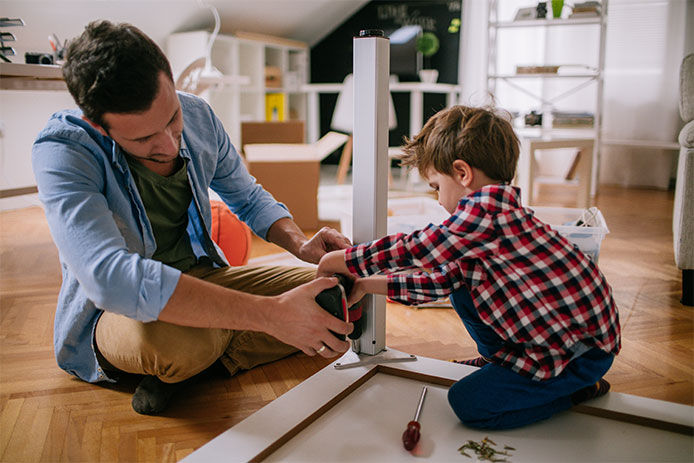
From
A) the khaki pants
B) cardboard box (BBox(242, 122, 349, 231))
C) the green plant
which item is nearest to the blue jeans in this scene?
the khaki pants

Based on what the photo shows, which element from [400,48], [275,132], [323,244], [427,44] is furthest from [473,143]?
[400,48]

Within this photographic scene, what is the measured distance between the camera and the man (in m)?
0.90

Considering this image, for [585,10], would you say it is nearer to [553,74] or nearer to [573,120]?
[553,74]

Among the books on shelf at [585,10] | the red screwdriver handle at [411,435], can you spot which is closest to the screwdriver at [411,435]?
the red screwdriver handle at [411,435]

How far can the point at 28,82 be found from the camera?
2.15 metres

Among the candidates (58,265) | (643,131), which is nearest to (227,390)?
(58,265)

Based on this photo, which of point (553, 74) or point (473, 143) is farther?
point (553, 74)

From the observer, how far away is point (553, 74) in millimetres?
3527

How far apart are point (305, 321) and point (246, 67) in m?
3.94

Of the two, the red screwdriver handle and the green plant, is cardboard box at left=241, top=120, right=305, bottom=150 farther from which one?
the red screwdriver handle

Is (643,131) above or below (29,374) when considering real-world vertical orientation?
above

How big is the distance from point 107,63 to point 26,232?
7.01ft

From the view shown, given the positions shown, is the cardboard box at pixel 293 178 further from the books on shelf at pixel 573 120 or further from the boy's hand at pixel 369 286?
the books on shelf at pixel 573 120

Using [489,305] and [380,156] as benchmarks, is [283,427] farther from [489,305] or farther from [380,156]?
[380,156]
